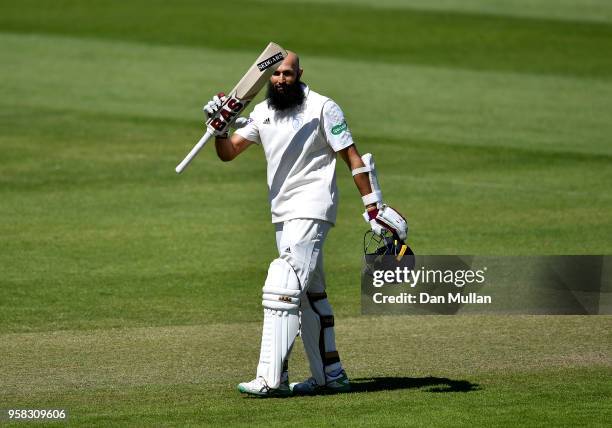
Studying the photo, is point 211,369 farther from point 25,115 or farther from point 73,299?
point 25,115

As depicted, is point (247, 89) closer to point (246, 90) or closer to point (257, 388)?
point (246, 90)

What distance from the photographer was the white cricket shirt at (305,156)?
28.9 ft

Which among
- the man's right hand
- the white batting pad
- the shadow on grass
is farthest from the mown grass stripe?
the white batting pad

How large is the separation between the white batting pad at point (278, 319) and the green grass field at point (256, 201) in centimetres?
30

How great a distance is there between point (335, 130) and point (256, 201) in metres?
8.33

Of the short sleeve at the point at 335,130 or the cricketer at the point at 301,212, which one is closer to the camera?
the cricketer at the point at 301,212

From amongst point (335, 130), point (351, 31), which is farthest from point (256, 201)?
point (351, 31)

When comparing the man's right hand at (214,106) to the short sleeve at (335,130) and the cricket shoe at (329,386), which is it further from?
the cricket shoe at (329,386)

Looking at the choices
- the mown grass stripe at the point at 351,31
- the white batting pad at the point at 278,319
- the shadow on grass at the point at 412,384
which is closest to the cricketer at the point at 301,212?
the white batting pad at the point at 278,319

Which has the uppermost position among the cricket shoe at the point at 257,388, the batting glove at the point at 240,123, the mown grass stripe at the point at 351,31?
the mown grass stripe at the point at 351,31

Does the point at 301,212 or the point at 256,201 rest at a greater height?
the point at 256,201

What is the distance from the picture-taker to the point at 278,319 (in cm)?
860

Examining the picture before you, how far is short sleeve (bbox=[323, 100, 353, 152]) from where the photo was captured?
28.9ft

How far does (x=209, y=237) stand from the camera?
49.1ft
